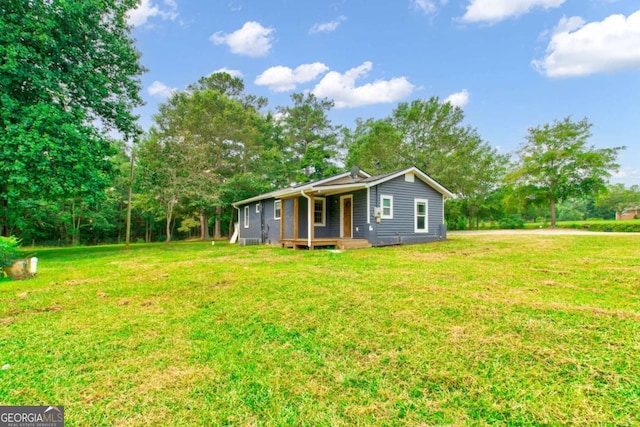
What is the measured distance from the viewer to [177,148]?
18.1 meters

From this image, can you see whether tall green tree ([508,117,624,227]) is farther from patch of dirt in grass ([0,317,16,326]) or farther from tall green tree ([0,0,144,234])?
patch of dirt in grass ([0,317,16,326])

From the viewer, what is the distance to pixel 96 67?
13.2 metres

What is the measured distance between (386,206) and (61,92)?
13.9m

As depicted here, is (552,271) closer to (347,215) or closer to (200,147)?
(347,215)

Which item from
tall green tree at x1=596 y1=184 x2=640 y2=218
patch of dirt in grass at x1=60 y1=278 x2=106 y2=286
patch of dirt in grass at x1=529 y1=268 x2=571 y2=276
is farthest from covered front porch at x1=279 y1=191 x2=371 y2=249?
tall green tree at x1=596 y1=184 x2=640 y2=218

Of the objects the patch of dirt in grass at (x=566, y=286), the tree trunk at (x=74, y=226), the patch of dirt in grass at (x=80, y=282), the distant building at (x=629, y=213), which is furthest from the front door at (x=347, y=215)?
the distant building at (x=629, y=213)

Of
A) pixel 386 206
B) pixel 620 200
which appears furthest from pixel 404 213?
pixel 620 200

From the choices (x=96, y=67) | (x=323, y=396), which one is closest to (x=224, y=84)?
(x=96, y=67)

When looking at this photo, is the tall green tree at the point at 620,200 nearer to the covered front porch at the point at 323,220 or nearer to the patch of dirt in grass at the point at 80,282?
the covered front porch at the point at 323,220

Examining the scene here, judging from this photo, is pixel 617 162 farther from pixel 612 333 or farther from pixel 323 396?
pixel 323 396

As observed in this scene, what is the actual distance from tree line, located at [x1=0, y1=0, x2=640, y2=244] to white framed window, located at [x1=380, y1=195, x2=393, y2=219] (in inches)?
467

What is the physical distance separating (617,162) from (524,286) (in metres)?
27.0

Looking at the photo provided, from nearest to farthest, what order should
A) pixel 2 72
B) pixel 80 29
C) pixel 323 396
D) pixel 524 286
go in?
pixel 323 396, pixel 524 286, pixel 2 72, pixel 80 29

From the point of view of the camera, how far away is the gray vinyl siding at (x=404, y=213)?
1120 centimetres
